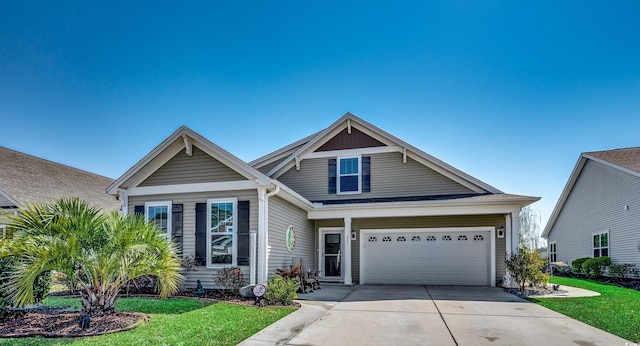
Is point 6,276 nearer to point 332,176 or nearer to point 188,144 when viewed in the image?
point 188,144

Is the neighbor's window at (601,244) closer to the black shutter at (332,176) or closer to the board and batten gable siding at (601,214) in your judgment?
the board and batten gable siding at (601,214)

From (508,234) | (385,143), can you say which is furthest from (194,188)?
(508,234)

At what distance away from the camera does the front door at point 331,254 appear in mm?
15188

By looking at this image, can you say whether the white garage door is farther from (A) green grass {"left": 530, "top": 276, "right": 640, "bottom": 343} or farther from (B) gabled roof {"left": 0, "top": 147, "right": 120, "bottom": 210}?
(B) gabled roof {"left": 0, "top": 147, "right": 120, "bottom": 210}

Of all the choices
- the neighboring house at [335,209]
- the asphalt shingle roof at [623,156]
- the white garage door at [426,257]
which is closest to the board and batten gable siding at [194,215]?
the neighboring house at [335,209]

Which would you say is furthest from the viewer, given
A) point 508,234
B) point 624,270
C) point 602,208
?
point 602,208

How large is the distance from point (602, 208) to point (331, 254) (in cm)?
1318

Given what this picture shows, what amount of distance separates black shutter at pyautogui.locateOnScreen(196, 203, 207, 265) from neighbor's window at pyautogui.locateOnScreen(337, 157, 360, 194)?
587 cm

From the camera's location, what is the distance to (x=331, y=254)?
15.3 m

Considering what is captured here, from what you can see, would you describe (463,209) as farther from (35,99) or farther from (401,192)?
(35,99)

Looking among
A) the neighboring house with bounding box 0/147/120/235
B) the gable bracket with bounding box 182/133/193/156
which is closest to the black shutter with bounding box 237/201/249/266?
the gable bracket with bounding box 182/133/193/156

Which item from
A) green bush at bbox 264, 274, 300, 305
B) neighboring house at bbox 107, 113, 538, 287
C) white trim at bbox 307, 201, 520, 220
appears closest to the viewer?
green bush at bbox 264, 274, 300, 305

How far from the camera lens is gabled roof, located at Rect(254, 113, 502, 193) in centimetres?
1465

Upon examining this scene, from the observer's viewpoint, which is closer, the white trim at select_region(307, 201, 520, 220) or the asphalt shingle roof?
the white trim at select_region(307, 201, 520, 220)
